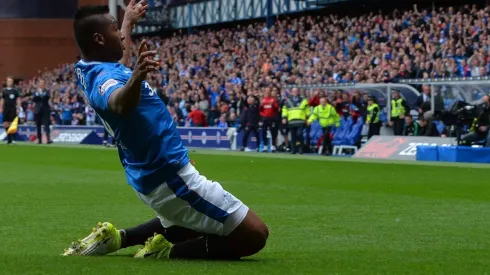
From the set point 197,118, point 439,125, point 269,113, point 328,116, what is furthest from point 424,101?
point 197,118

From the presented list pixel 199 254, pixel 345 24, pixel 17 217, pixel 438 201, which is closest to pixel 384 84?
pixel 345 24

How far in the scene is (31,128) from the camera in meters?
46.9

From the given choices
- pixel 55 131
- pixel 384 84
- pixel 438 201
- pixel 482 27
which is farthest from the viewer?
pixel 55 131

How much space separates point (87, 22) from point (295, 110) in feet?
84.3

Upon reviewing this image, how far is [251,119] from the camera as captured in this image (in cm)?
3372

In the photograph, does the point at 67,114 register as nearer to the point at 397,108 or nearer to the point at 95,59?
the point at 397,108

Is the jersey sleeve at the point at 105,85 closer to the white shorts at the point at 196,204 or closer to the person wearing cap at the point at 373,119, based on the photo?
the white shorts at the point at 196,204

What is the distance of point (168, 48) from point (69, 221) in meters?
44.1

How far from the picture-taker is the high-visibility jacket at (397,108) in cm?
2962

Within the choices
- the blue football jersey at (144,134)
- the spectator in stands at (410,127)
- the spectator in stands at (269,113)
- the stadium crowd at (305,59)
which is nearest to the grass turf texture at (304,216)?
the blue football jersey at (144,134)

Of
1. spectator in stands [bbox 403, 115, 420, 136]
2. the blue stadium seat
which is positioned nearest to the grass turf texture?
the blue stadium seat

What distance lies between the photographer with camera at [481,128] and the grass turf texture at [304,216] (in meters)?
3.50

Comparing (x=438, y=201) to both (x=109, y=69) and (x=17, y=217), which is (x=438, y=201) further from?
(x=109, y=69)

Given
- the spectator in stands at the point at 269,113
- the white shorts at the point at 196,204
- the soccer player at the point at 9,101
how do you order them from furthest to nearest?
the soccer player at the point at 9,101
the spectator in stands at the point at 269,113
the white shorts at the point at 196,204
